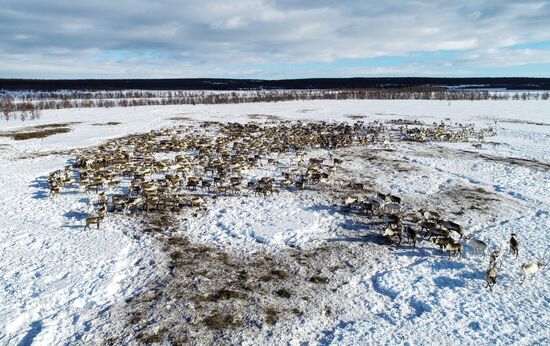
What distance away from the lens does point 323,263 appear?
41.1ft

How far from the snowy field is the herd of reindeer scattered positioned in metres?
0.67

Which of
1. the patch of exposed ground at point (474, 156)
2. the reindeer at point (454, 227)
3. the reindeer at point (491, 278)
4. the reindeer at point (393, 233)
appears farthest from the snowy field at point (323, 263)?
the patch of exposed ground at point (474, 156)

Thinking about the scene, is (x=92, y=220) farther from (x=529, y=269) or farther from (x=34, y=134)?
(x=34, y=134)

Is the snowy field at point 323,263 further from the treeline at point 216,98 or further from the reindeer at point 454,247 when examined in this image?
the treeline at point 216,98

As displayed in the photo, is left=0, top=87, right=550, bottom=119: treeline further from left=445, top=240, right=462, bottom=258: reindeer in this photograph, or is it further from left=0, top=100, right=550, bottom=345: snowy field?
left=445, top=240, right=462, bottom=258: reindeer

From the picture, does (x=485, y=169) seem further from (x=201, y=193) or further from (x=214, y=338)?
(x=214, y=338)

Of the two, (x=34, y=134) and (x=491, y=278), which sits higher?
(x=34, y=134)

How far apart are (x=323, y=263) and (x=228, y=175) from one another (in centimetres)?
1116

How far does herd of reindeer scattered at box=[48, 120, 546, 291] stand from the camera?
14.4 meters

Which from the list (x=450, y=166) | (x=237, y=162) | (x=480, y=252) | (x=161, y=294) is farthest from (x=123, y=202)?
(x=450, y=166)

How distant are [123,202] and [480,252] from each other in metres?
13.8

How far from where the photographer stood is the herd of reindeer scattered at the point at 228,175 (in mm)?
14359

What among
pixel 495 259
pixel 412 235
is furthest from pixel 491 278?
pixel 412 235

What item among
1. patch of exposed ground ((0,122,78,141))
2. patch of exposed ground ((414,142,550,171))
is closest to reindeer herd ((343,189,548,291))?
patch of exposed ground ((414,142,550,171))
